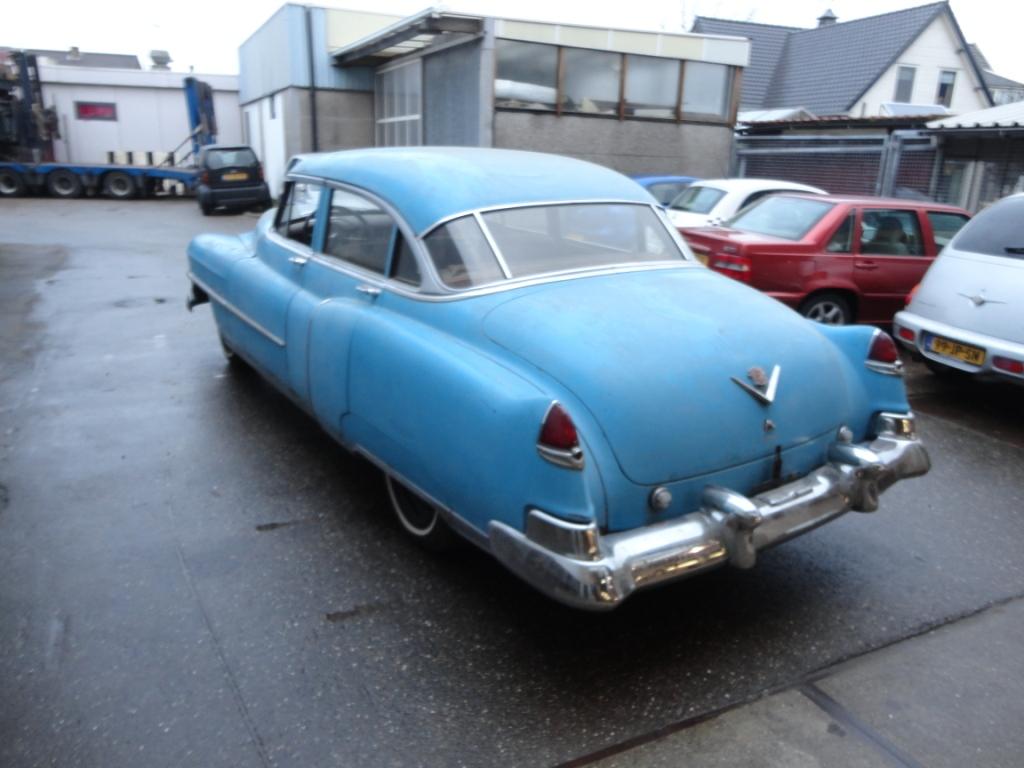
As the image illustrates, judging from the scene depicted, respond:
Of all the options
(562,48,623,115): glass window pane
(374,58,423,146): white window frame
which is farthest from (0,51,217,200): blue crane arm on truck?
(562,48,623,115): glass window pane

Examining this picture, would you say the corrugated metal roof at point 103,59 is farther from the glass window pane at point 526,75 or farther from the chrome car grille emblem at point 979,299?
the chrome car grille emblem at point 979,299

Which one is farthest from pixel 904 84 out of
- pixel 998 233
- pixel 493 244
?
pixel 493 244

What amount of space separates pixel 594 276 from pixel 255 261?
251 cm

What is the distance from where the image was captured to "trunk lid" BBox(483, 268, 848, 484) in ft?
9.29

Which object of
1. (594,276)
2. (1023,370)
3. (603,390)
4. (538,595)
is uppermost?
(594,276)

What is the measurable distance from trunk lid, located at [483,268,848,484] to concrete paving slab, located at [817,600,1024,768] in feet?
→ 2.61

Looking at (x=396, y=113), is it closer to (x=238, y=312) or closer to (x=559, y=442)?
(x=238, y=312)

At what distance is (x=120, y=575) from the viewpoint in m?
3.40

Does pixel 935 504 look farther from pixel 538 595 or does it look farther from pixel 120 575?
pixel 120 575

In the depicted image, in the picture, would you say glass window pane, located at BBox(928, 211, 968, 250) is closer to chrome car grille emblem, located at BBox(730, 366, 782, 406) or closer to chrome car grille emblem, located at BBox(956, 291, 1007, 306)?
chrome car grille emblem, located at BBox(956, 291, 1007, 306)

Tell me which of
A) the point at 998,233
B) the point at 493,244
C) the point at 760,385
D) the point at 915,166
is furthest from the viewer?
the point at 915,166

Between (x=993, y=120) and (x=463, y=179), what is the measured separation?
32.6ft

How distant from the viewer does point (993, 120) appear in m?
Answer: 10.9

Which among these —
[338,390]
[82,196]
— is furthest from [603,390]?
[82,196]
